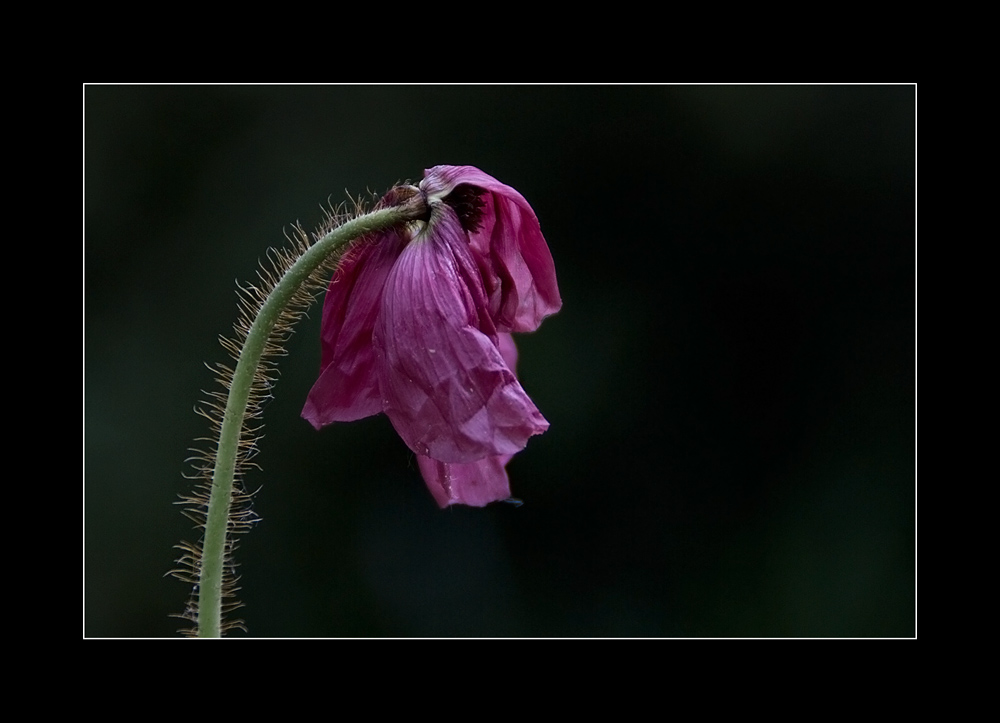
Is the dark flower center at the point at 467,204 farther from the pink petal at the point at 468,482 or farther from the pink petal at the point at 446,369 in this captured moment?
the pink petal at the point at 468,482

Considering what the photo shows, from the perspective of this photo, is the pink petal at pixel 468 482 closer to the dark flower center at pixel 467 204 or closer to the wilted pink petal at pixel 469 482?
the wilted pink petal at pixel 469 482

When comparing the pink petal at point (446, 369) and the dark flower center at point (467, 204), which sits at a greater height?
the dark flower center at point (467, 204)

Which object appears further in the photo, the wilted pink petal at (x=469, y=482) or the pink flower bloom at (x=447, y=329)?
the wilted pink petal at (x=469, y=482)

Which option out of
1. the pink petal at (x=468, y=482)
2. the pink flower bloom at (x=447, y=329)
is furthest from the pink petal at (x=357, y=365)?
the pink petal at (x=468, y=482)

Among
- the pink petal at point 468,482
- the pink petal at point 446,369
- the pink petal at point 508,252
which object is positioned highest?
the pink petal at point 508,252

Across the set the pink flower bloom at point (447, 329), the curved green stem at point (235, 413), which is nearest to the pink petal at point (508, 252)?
the pink flower bloom at point (447, 329)

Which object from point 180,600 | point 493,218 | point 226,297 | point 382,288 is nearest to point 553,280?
point 493,218

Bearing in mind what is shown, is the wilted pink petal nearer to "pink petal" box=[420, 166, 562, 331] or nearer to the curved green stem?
"pink petal" box=[420, 166, 562, 331]

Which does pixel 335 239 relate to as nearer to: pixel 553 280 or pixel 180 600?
pixel 553 280

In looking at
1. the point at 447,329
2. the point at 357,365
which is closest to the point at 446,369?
the point at 447,329
